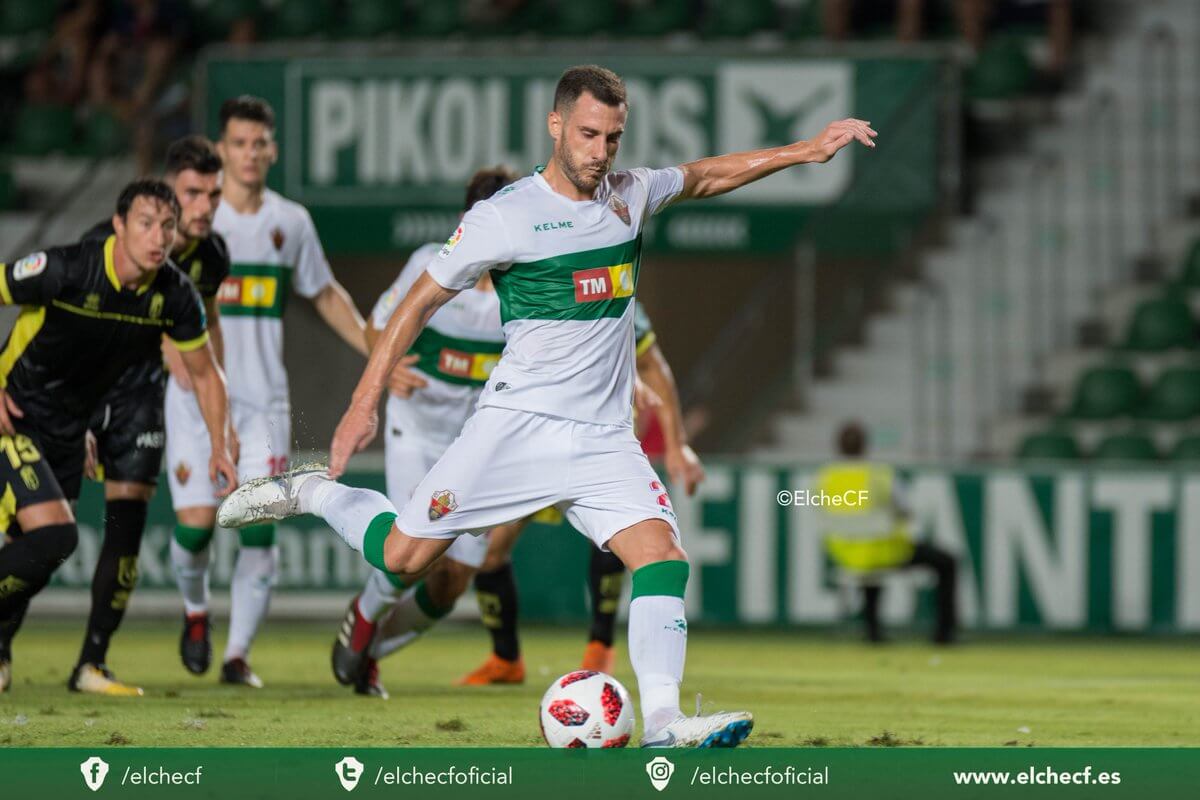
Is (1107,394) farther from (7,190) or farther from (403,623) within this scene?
(7,190)

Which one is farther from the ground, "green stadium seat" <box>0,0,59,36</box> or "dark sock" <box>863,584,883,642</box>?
"green stadium seat" <box>0,0,59,36</box>

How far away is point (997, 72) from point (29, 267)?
11593mm

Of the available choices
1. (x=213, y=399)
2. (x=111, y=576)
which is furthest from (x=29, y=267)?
(x=111, y=576)

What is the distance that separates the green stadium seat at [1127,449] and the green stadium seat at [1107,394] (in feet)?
1.79

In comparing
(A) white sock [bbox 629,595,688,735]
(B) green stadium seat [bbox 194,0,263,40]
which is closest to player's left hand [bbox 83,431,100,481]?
(A) white sock [bbox 629,595,688,735]

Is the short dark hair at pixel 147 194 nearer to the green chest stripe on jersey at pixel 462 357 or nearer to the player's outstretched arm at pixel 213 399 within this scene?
the player's outstretched arm at pixel 213 399

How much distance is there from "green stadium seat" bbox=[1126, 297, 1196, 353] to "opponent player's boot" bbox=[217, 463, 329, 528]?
1039cm

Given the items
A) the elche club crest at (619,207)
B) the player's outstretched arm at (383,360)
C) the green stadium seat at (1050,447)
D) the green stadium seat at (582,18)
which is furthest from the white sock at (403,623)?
the green stadium seat at (582,18)

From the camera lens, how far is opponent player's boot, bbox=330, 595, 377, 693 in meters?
8.88

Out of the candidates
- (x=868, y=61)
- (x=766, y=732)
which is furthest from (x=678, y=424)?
(x=868, y=61)

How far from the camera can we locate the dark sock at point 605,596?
9930 mm

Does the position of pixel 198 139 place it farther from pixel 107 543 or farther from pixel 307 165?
pixel 307 165

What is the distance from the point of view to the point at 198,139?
29.2 feet
